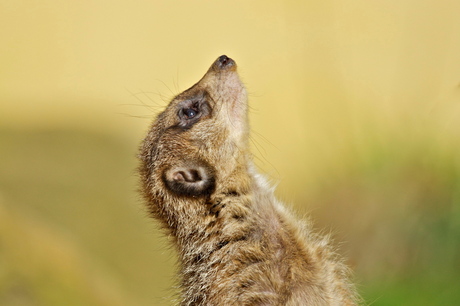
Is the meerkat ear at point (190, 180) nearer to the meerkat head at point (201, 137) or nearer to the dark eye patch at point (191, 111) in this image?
the meerkat head at point (201, 137)

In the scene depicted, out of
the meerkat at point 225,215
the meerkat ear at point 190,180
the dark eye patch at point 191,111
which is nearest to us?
the meerkat at point 225,215

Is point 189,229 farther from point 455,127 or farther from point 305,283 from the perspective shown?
point 455,127

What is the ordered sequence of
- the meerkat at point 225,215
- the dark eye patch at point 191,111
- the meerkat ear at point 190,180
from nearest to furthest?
1. the meerkat at point 225,215
2. the meerkat ear at point 190,180
3. the dark eye patch at point 191,111

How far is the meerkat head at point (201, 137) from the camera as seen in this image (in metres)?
1.77

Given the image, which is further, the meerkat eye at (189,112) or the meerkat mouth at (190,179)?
the meerkat eye at (189,112)

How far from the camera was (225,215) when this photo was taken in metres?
1.70

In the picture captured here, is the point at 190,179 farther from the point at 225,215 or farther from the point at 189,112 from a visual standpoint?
the point at 189,112

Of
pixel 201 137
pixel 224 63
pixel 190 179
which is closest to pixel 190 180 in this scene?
pixel 190 179

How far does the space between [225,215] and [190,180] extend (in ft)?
0.53

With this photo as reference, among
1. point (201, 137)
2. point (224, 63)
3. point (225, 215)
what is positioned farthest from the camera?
point (224, 63)

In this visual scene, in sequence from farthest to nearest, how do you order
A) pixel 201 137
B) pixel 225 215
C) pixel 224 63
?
pixel 224 63 → pixel 201 137 → pixel 225 215

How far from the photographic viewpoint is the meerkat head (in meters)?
1.77

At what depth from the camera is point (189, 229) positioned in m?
1.72

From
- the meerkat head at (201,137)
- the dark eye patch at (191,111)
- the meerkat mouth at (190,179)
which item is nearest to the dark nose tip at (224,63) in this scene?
the meerkat head at (201,137)
